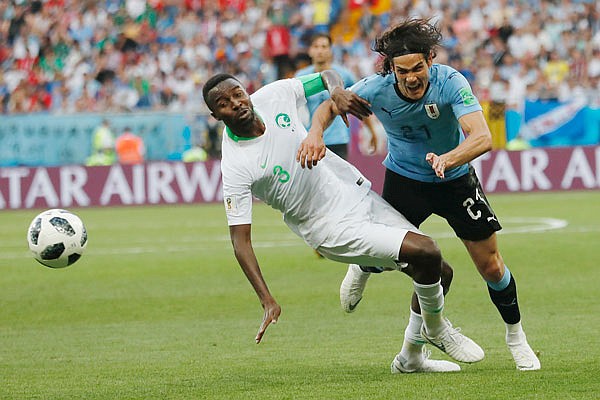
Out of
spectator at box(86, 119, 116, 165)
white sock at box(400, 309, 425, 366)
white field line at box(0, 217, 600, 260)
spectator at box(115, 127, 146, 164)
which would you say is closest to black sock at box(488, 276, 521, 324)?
white sock at box(400, 309, 425, 366)

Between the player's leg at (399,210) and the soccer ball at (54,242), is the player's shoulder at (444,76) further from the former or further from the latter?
the soccer ball at (54,242)

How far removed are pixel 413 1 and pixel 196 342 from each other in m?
20.1

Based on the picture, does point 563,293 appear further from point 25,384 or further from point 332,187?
point 25,384

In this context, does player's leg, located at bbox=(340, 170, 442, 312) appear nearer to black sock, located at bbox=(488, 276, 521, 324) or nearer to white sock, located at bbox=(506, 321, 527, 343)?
black sock, located at bbox=(488, 276, 521, 324)

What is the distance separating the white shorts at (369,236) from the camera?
711cm

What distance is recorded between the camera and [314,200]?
290 inches

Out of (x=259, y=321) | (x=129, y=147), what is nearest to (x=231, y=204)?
(x=259, y=321)

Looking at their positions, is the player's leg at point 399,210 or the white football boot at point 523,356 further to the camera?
the player's leg at point 399,210

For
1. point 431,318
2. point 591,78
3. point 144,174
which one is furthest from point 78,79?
point 431,318

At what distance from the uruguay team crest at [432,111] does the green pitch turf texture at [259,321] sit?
159 centimetres

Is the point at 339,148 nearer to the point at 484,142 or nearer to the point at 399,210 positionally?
the point at 399,210

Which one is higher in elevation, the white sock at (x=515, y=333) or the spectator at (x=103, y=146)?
the white sock at (x=515, y=333)

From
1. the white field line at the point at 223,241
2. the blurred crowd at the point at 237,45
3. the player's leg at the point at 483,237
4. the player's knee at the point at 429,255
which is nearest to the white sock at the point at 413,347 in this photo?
the player's leg at the point at 483,237

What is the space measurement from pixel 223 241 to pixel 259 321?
716cm
